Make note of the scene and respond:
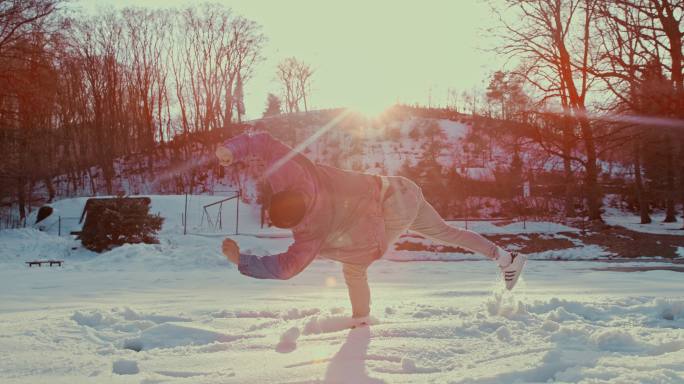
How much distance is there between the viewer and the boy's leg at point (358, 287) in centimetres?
379

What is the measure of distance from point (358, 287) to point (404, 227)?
20.4 inches

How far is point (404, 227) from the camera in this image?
3.80 meters

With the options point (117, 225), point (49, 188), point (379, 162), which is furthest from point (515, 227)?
point (49, 188)

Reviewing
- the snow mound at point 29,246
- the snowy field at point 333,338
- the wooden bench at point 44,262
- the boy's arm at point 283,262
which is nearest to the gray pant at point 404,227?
the snowy field at point 333,338

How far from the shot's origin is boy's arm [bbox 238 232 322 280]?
306cm

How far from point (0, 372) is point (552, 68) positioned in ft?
69.5

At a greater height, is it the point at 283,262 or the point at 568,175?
the point at 568,175

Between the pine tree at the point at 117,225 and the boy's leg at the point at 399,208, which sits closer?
the boy's leg at the point at 399,208

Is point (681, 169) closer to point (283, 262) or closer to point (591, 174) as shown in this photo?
point (591, 174)

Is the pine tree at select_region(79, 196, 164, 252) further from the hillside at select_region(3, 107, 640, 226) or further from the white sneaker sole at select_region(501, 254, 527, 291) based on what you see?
the hillside at select_region(3, 107, 640, 226)

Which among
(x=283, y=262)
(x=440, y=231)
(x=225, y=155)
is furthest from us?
(x=440, y=231)

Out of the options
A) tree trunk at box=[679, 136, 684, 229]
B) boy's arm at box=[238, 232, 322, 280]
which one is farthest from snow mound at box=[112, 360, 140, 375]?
tree trunk at box=[679, 136, 684, 229]

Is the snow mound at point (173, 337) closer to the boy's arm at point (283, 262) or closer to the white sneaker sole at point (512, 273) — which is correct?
the boy's arm at point (283, 262)

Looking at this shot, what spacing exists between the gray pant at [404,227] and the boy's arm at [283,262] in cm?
60
